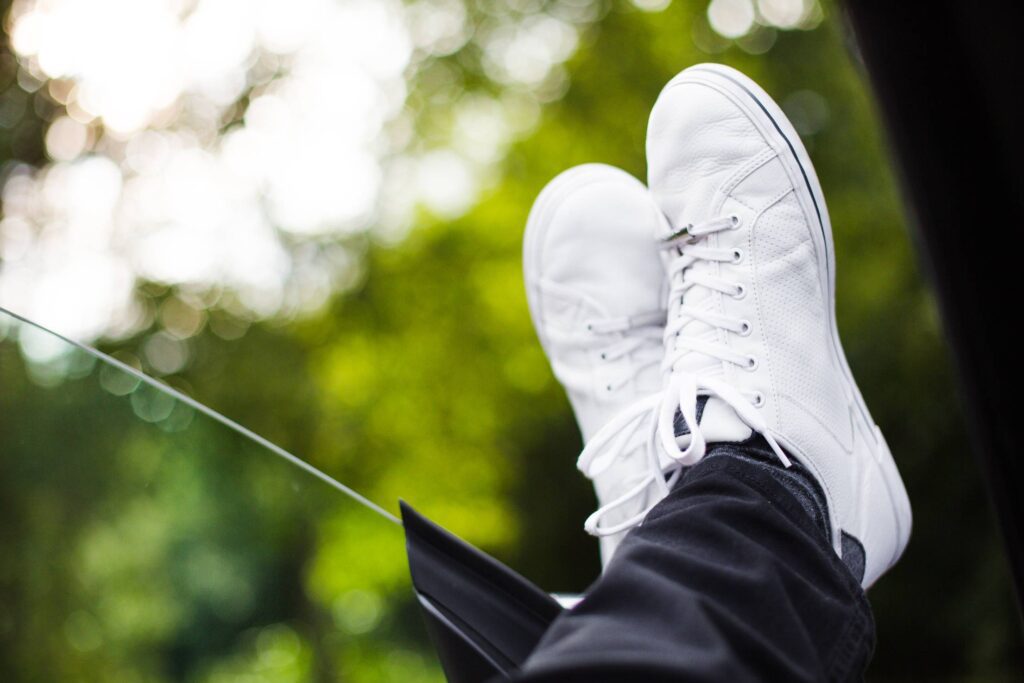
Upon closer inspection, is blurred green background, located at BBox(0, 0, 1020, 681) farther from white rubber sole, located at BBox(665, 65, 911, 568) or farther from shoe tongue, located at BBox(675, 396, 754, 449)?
shoe tongue, located at BBox(675, 396, 754, 449)

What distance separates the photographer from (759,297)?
84 cm

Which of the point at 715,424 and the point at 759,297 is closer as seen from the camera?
the point at 715,424

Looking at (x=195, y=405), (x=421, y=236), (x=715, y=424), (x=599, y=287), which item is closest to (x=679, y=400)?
(x=715, y=424)

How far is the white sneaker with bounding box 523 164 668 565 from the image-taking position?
965 millimetres

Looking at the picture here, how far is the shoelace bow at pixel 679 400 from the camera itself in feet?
2.39

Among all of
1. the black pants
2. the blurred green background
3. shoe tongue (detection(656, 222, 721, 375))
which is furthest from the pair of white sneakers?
the blurred green background

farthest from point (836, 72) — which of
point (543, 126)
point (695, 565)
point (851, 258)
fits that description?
point (695, 565)

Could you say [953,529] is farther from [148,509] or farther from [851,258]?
[148,509]

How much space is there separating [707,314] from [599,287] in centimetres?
17

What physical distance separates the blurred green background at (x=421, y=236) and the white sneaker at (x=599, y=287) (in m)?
4.16

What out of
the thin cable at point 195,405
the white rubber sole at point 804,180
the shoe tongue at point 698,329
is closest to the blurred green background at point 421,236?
the white rubber sole at point 804,180

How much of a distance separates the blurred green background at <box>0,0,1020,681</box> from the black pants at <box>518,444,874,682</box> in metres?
4.41

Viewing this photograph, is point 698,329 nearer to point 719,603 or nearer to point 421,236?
point 719,603

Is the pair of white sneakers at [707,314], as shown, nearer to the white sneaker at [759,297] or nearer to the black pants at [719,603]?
the white sneaker at [759,297]
